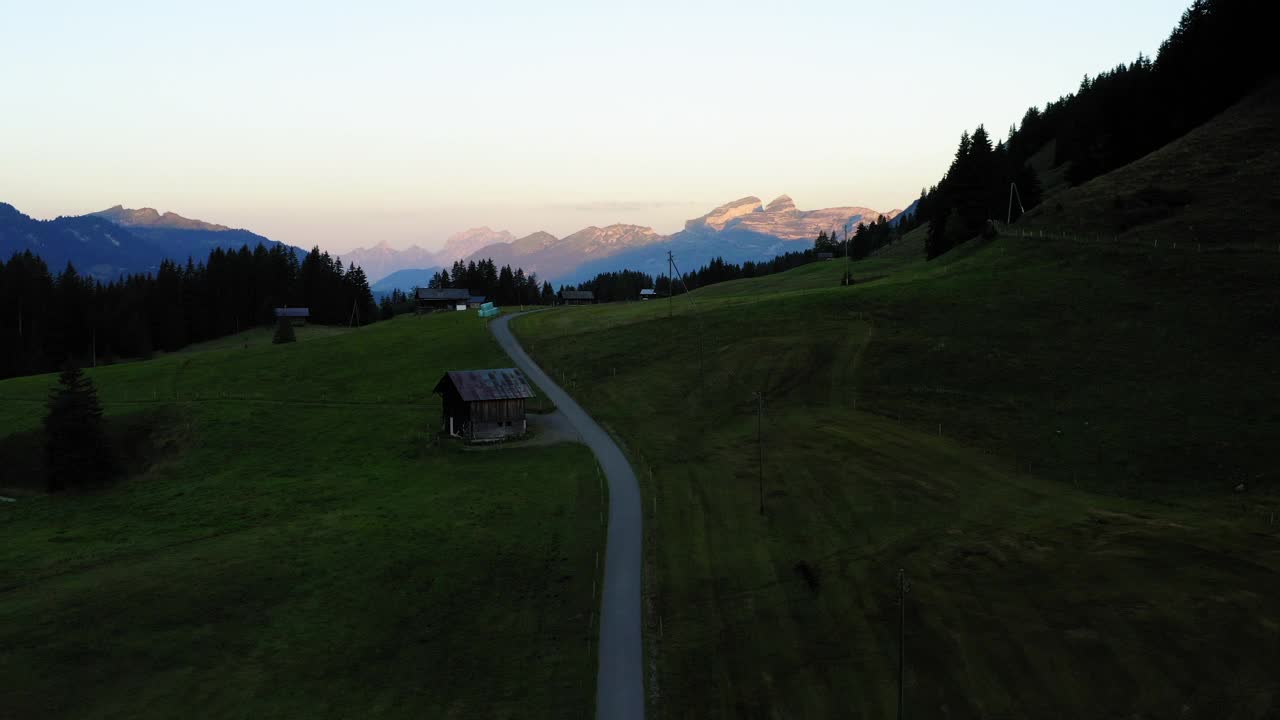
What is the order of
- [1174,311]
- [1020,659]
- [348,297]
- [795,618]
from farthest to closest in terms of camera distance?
[348,297]
[1174,311]
[795,618]
[1020,659]

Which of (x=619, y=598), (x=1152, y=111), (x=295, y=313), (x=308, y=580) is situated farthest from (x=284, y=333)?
(x=1152, y=111)

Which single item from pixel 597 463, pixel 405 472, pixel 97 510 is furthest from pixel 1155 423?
pixel 97 510

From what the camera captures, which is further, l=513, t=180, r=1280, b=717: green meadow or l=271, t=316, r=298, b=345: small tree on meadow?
l=271, t=316, r=298, b=345: small tree on meadow

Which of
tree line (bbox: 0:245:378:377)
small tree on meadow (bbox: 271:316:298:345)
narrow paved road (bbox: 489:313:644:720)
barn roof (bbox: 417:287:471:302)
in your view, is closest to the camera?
narrow paved road (bbox: 489:313:644:720)

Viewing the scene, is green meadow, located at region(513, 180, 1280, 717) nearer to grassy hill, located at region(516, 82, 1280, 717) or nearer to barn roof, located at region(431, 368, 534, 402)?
grassy hill, located at region(516, 82, 1280, 717)

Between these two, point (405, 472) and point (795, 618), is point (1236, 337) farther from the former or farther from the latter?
point (405, 472)

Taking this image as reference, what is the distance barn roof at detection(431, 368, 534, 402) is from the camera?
2736 inches

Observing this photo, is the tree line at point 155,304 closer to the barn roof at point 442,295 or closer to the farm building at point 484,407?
the barn roof at point 442,295

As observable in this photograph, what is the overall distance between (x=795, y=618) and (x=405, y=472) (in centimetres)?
3740

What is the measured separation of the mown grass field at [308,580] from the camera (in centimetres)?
3081

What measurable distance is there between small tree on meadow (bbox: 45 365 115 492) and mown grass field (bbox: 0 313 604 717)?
9.36 ft

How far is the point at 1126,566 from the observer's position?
3697cm

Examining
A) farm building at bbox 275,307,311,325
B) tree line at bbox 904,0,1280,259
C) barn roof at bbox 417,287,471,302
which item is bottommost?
farm building at bbox 275,307,311,325

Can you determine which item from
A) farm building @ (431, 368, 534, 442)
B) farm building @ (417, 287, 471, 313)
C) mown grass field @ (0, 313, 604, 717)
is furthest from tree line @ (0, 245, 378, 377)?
farm building @ (431, 368, 534, 442)
